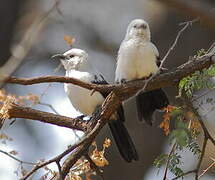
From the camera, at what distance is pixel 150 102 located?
378 centimetres

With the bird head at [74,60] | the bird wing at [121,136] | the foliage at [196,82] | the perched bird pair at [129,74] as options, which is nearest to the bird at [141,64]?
the perched bird pair at [129,74]

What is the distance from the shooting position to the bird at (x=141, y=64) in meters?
3.62

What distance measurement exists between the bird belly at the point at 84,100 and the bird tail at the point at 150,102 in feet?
1.11

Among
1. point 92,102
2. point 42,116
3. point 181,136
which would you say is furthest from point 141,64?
point 181,136

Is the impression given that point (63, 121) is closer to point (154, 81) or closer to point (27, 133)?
point (154, 81)

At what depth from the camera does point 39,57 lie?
19.0 ft

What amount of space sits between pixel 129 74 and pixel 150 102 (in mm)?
272

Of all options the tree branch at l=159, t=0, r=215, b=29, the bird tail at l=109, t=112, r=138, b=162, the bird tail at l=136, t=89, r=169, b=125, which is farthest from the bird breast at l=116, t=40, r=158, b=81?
the tree branch at l=159, t=0, r=215, b=29

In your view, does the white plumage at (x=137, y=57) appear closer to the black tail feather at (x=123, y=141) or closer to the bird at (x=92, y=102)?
the bird at (x=92, y=102)

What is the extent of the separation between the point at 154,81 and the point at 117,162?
91.9 inches

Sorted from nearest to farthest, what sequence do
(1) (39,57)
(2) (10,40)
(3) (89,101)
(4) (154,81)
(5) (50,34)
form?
(4) (154,81) < (3) (89,101) < (2) (10,40) < (1) (39,57) < (5) (50,34)

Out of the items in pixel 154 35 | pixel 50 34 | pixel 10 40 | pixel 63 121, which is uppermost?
pixel 50 34

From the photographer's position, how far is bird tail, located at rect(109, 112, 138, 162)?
3836mm

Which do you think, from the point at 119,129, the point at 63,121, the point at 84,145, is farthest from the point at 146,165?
the point at 84,145
